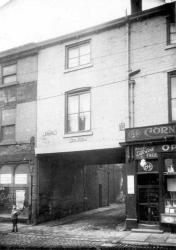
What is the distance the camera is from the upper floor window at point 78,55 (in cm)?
1520

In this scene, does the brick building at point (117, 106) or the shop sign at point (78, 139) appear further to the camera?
the shop sign at point (78, 139)

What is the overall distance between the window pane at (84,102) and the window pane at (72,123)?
0.54 m

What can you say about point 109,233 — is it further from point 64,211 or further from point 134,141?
point 64,211

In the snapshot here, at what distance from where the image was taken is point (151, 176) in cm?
1259

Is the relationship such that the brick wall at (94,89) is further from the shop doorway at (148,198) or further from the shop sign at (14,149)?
the shop doorway at (148,198)

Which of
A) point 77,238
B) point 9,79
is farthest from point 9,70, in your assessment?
point 77,238

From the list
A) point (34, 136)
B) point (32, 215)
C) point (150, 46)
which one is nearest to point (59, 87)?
point (34, 136)

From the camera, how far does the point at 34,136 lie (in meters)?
16.0

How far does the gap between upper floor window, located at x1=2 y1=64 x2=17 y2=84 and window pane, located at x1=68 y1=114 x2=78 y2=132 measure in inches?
180

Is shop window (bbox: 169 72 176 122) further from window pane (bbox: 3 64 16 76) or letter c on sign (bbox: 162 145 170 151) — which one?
window pane (bbox: 3 64 16 76)

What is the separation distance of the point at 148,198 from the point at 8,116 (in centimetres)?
→ 922

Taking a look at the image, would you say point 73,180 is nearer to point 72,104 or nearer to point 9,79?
point 72,104

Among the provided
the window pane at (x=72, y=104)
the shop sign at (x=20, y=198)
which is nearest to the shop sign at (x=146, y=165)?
the window pane at (x=72, y=104)

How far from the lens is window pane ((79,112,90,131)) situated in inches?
577
